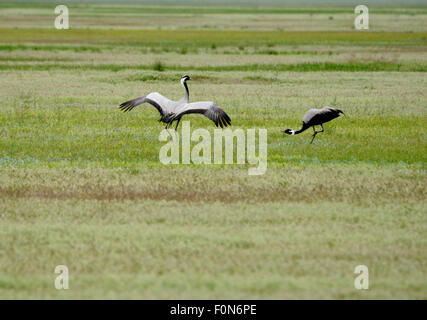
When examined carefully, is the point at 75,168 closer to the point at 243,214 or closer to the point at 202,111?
the point at 202,111

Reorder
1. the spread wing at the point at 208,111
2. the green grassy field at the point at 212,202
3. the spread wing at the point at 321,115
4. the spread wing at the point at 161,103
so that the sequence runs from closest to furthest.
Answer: the green grassy field at the point at 212,202
the spread wing at the point at 208,111
the spread wing at the point at 161,103
the spread wing at the point at 321,115

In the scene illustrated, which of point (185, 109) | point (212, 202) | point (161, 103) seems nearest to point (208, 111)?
point (185, 109)

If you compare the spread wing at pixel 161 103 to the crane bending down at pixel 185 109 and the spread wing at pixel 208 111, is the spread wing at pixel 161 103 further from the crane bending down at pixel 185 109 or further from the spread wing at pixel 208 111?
the spread wing at pixel 208 111

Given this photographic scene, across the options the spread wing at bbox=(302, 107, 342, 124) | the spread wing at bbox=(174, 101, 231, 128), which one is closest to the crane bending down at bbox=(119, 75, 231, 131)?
the spread wing at bbox=(174, 101, 231, 128)

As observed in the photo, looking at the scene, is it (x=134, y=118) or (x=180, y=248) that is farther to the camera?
(x=134, y=118)

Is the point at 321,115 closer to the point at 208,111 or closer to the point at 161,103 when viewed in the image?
the point at 208,111

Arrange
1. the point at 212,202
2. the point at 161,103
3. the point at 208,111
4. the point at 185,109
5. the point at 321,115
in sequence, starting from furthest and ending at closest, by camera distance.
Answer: the point at 321,115 < the point at 161,103 < the point at 185,109 < the point at 208,111 < the point at 212,202

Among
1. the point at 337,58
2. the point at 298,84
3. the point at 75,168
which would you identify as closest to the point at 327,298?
the point at 75,168

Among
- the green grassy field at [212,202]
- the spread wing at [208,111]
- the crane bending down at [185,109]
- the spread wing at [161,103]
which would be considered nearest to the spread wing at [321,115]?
the green grassy field at [212,202]

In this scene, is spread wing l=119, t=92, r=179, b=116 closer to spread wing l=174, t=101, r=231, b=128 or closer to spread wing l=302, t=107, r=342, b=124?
spread wing l=174, t=101, r=231, b=128

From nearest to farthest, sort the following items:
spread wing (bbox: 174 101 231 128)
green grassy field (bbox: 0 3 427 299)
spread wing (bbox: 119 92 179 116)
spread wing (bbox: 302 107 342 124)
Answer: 1. green grassy field (bbox: 0 3 427 299)
2. spread wing (bbox: 174 101 231 128)
3. spread wing (bbox: 119 92 179 116)
4. spread wing (bbox: 302 107 342 124)

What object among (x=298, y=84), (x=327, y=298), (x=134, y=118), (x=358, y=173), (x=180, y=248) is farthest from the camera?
(x=298, y=84)

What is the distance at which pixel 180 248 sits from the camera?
881 cm

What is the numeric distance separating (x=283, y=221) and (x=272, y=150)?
516 cm
